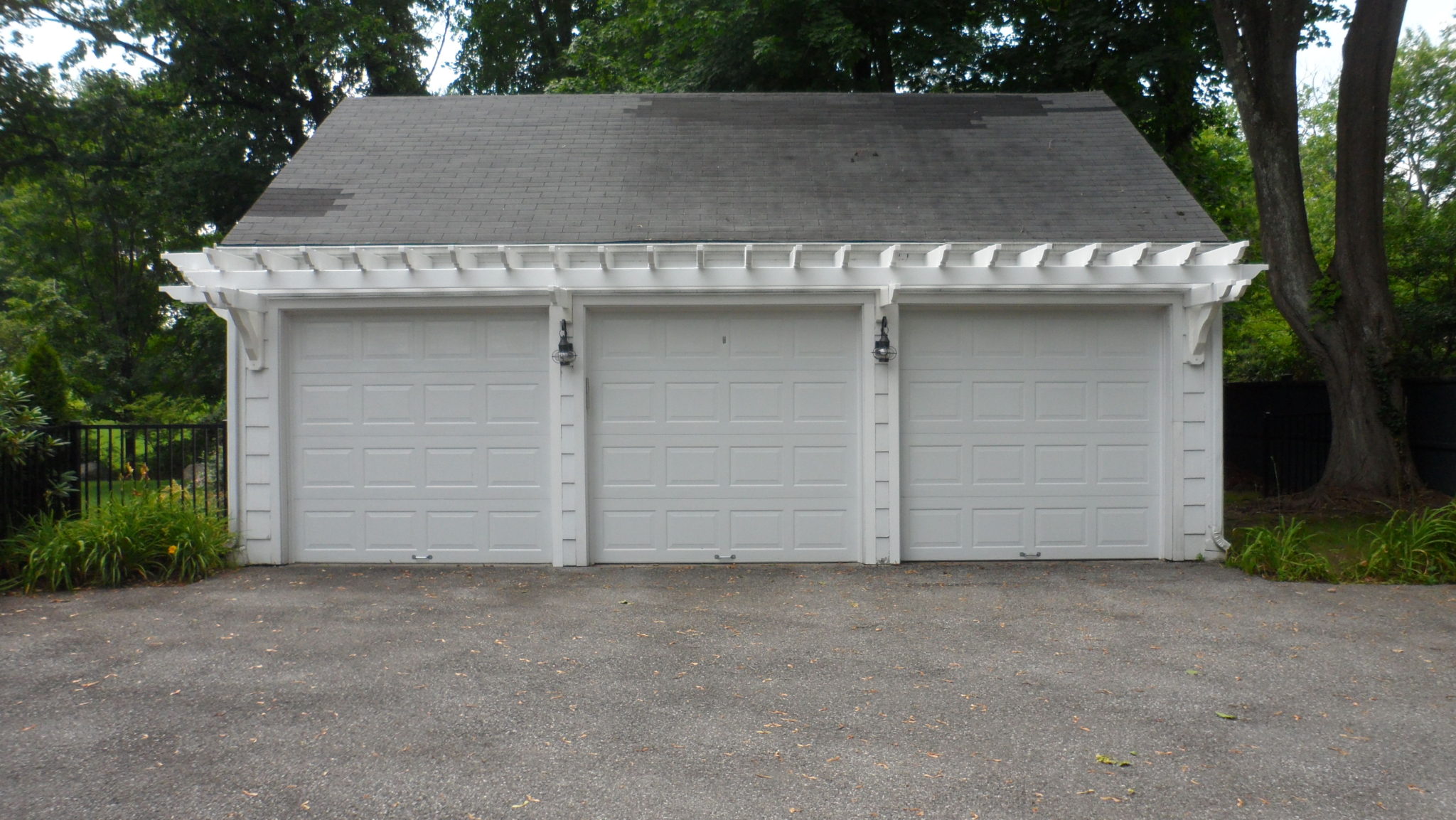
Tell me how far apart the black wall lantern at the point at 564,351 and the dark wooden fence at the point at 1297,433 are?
7999 millimetres

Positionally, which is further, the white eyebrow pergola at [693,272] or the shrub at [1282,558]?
the white eyebrow pergola at [693,272]

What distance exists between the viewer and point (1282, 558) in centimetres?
699

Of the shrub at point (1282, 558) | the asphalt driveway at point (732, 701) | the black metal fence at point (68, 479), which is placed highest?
the black metal fence at point (68, 479)

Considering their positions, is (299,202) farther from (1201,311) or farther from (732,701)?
(1201,311)

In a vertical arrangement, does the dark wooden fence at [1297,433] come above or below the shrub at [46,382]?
below

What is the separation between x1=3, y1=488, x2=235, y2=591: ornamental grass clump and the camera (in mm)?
6766

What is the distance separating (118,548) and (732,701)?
519 cm

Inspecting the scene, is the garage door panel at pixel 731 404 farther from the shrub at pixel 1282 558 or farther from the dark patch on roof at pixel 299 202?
the shrub at pixel 1282 558

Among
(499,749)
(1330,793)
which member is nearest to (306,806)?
A: (499,749)

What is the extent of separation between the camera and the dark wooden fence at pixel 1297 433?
913 centimetres

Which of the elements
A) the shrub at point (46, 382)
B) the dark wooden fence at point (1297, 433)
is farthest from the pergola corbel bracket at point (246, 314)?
the dark wooden fence at point (1297, 433)

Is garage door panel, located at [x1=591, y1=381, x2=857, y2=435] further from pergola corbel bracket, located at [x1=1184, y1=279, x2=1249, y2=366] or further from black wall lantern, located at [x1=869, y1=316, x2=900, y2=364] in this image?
pergola corbel bracket, located at [x1=1184, y1=279, x2=1249, y2=366]

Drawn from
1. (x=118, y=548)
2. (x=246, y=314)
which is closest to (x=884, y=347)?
(x=246, y=314)

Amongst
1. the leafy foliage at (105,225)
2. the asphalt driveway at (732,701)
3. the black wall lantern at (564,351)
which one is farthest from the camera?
the leafy foliage at (105,225)
